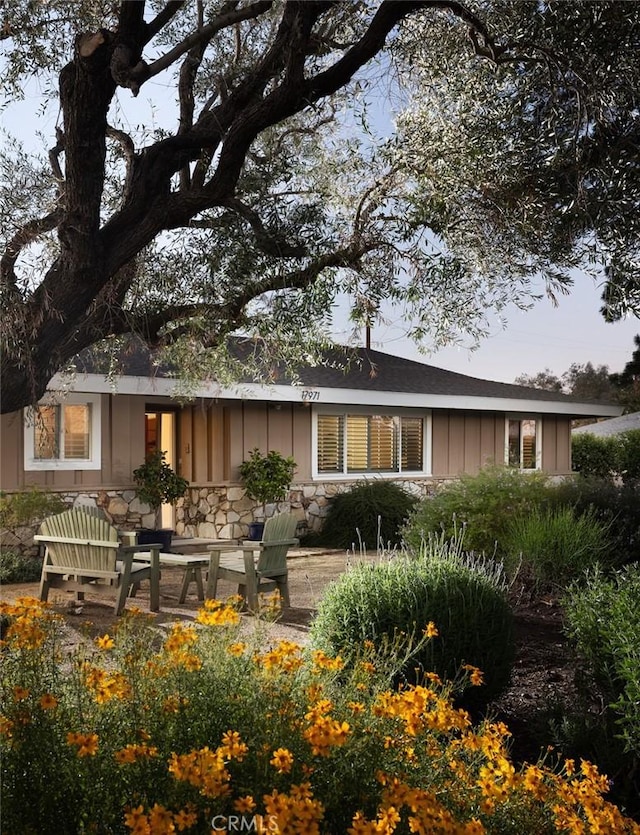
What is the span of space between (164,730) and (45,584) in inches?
250

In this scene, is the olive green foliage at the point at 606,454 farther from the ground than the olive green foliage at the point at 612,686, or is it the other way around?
the olive green foliage at the point at 606,454

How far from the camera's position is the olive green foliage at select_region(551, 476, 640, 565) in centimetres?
897

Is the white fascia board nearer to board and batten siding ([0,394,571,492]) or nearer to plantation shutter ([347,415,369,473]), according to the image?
board and batten siding ([0,394,571,492])

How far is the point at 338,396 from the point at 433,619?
33.5ft

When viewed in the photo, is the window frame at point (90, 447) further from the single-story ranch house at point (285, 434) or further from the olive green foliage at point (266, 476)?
the olive green foliage at point (266, 476)

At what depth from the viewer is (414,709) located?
2.77 meters

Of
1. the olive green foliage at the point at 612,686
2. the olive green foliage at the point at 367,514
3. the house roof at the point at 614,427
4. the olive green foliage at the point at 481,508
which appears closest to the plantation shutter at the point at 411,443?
the olive green foliage at the point at 367,514

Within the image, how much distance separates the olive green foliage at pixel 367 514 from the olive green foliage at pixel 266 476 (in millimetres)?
1157

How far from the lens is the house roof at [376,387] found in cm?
1281

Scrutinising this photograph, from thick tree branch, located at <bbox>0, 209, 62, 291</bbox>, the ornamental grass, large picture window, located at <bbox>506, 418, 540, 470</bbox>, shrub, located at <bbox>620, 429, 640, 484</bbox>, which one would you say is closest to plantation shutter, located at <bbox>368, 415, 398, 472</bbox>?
large picture window, located at <bbox>506, 418, 540, 470</bbox>

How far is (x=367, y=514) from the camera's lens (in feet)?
48.6

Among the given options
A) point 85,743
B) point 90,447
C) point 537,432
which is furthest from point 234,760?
point 537,432

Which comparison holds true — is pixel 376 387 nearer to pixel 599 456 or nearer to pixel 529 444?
pixel 529 444

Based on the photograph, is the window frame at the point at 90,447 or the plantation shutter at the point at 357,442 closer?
the window frame at the point at 90,447
